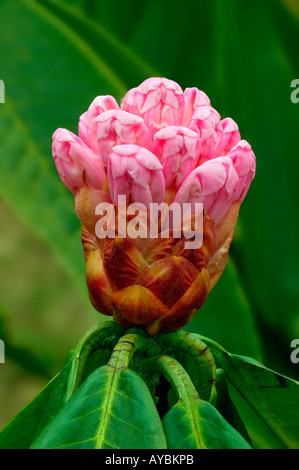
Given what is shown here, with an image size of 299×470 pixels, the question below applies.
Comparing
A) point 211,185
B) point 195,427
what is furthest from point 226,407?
point 211,185

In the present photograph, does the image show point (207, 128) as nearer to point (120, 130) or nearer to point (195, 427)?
point (120, 130)

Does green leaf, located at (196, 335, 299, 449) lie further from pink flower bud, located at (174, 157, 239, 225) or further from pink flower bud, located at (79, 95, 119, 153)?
pink flower bud, located at (79, 95, 119, 153)

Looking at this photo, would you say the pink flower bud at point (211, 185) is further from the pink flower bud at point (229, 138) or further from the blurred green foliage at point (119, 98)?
the blurred green foliage at point (119, 98)

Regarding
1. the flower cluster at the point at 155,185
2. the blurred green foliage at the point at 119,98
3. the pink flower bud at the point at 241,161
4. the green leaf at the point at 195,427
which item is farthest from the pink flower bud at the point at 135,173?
the blurred green foliage at the point at 119,98

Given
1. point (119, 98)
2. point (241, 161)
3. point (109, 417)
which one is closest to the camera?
point (109, 417)
